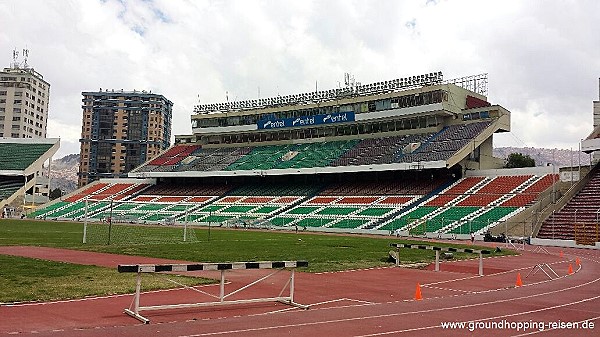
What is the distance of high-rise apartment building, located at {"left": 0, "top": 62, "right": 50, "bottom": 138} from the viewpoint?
154 meters

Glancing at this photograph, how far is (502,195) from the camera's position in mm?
55500

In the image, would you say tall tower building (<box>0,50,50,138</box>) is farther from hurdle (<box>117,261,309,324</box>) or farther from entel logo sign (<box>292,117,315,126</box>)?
hurdle (<box>117,261,309,324</box>)

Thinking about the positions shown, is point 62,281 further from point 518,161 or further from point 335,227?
point 518,161

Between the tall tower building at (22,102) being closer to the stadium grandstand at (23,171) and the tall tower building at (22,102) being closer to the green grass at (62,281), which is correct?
the stadium grandstand at (23,171)

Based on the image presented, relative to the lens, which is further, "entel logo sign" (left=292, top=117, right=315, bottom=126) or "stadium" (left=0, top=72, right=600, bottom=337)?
"entel logo sign" (left=292, top=117, right=315, bottom=126)

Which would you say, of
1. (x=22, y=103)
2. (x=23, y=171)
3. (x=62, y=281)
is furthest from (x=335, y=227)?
(x=22, y=103)

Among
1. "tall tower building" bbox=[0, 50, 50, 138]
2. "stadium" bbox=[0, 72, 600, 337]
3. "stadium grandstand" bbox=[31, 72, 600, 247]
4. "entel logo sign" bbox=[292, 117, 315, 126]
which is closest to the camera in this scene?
"stadium" bbox=[0, 72, 600, 337]

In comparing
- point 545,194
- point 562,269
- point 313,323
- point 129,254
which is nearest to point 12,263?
point 129,254

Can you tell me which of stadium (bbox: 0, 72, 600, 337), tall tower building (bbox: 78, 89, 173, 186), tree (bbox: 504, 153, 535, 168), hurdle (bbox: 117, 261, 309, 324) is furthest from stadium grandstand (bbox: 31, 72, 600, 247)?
tall tower building (bbox: 78, 89, 173, 186)

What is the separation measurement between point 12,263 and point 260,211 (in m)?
48.9

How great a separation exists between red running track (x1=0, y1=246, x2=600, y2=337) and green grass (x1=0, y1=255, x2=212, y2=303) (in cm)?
89

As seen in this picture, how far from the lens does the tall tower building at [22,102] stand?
505 ft

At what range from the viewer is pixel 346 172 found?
233 feet

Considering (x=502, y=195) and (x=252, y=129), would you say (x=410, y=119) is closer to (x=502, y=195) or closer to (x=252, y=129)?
(x=502, y=195)
